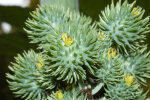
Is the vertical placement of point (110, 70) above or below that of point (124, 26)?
below

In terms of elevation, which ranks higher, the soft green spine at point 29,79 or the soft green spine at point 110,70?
the soft green spine at point 29,79

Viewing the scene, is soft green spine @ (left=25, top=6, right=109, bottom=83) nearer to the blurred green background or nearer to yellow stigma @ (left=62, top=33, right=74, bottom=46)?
yellow stigma @ (left=62, top=33, right=74, bottom=46)

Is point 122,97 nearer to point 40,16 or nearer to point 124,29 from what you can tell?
point 124,29

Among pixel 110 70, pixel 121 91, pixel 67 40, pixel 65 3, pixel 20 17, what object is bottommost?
pixel 121 91

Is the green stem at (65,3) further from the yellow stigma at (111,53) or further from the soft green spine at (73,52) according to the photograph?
the yellow stigma at (111,53)

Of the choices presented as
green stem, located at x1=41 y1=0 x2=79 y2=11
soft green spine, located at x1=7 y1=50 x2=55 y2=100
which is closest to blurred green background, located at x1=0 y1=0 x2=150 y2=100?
soft green spine, located at x1=7 y1=50 x2=55 y2=100

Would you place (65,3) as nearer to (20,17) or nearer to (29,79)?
(29,79)

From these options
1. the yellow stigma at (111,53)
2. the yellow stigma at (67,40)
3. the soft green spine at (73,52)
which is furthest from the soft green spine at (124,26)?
the yellow stigma at (67,40)

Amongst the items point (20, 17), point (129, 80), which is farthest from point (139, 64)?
point (20, 17)
